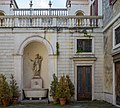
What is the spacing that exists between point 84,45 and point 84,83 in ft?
8.17

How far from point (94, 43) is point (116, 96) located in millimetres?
4470

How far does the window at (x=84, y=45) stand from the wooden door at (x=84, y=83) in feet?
3.90

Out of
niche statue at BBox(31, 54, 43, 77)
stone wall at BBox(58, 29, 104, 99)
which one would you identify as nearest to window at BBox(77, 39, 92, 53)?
stone wall at BBox(58, 29, 104, 99)

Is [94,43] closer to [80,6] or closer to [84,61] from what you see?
[84,61]

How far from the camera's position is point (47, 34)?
1855 centimetres

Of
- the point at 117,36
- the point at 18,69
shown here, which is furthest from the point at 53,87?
the point at 117,36

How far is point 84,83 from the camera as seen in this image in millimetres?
18453

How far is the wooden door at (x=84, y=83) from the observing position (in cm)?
1838

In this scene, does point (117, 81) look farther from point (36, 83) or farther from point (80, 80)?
point (36, 83)

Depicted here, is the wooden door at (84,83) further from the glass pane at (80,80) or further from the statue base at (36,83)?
the statue base at (36,83)

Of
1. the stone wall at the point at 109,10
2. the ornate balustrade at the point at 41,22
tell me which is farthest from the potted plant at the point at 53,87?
the stone wall at the point at 109,10

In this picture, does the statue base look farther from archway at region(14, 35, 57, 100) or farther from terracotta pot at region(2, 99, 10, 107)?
terracotta pot at region(2, 99, 10, 107)

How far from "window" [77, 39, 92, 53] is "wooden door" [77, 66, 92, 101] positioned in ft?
3.90

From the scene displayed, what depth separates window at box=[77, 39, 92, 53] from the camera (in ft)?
61.3
